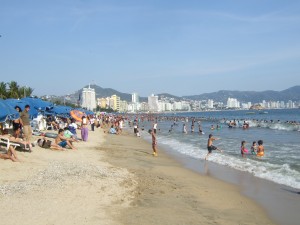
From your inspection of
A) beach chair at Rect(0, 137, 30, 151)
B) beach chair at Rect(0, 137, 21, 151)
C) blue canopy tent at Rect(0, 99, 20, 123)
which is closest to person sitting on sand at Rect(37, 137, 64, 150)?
beach chair at Rect(0, 137, 30, 151)

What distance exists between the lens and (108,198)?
7.00 metres

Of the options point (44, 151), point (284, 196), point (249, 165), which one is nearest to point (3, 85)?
point (44, 151)

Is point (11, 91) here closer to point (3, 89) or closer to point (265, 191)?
point (3, 89)

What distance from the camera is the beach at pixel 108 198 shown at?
5762 millimetres

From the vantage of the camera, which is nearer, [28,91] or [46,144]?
[46,144]

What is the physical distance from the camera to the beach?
18.9 feet

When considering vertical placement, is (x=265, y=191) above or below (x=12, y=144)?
below

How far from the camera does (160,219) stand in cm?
599

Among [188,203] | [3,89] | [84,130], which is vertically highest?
[3,89]

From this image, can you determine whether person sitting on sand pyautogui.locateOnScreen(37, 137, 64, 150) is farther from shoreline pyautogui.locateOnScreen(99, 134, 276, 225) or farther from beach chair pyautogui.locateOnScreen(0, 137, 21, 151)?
shoreline pyautogui.locateOnScreen(99, 134, 276, 225)

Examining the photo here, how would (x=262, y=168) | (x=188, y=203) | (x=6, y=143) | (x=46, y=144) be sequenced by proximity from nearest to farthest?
(x=188, y=203) < (x=6, y=143) < (x=262, y=168) < (x=46, y=144)

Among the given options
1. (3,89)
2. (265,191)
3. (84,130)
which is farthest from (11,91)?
(265,191)

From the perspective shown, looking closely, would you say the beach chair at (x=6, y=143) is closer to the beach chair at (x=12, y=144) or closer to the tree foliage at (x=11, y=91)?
the beach chair at (x=12, y=144)

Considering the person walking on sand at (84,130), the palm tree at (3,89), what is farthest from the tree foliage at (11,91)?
the person walking on sand at (84,130)
